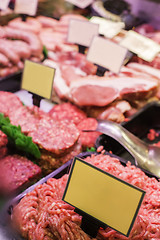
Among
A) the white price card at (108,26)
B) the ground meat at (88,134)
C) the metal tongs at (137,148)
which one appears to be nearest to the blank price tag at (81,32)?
the white price card at (108,26)

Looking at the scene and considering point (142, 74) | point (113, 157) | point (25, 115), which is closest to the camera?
point (113, 157)

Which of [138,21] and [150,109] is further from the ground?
[138,21]

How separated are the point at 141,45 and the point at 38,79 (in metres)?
1.31

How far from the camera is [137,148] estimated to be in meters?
1.89

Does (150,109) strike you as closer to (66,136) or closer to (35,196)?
(66,136)

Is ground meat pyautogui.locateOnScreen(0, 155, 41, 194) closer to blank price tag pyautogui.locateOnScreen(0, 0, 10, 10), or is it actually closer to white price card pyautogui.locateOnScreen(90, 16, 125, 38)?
white price card pyautogui.locateOnScreen(90, 16, 125, 38)

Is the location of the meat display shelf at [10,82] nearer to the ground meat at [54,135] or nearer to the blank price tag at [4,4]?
the ground meat at [54,135]

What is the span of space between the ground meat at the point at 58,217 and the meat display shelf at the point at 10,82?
1279 millimetres

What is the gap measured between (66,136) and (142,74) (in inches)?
46.8

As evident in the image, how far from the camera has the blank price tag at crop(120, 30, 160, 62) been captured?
282cm

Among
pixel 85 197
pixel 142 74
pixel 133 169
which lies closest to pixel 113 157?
pixel 133 169

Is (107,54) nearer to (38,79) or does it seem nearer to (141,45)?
(141,45)

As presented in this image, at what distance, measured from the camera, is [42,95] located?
80.6 inches

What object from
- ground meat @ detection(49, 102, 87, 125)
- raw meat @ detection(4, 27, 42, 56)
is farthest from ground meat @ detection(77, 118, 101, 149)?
raw meat @ detection(4, 27, 42, 56)
